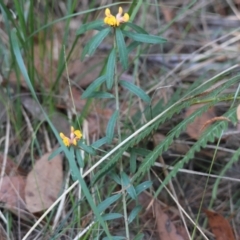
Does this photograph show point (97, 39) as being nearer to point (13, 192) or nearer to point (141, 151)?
point (141, 151)

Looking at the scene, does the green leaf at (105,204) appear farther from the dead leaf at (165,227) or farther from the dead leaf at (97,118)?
the dead leaf at (97,118)

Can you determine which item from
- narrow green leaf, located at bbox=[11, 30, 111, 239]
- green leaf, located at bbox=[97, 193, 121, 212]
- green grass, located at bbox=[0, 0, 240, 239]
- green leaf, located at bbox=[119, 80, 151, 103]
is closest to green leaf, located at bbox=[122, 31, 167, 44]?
green grass, located at bbox=[0, 0, 240, 239]

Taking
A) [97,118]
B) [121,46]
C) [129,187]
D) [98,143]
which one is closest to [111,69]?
[121,46]

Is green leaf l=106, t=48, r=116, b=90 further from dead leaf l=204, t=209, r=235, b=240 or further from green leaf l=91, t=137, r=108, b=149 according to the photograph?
dead leaf l=204, t=209, r=235, b=240

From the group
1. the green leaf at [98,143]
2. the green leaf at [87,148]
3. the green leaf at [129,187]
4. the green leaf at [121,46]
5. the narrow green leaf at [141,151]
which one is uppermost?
the green leaf at [121,46]

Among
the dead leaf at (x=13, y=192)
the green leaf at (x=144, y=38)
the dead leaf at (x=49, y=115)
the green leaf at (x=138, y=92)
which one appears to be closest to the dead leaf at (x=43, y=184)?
the dead leaf at (x=13, y=192)

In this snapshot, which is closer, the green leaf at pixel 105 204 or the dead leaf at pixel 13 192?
the green leaf at pixel 105 204

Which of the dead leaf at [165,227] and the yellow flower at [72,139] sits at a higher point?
the yellow flower at [72,139]

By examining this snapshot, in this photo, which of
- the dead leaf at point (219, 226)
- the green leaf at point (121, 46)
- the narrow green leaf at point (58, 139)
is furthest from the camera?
the dead leaf at point (219, 226)
